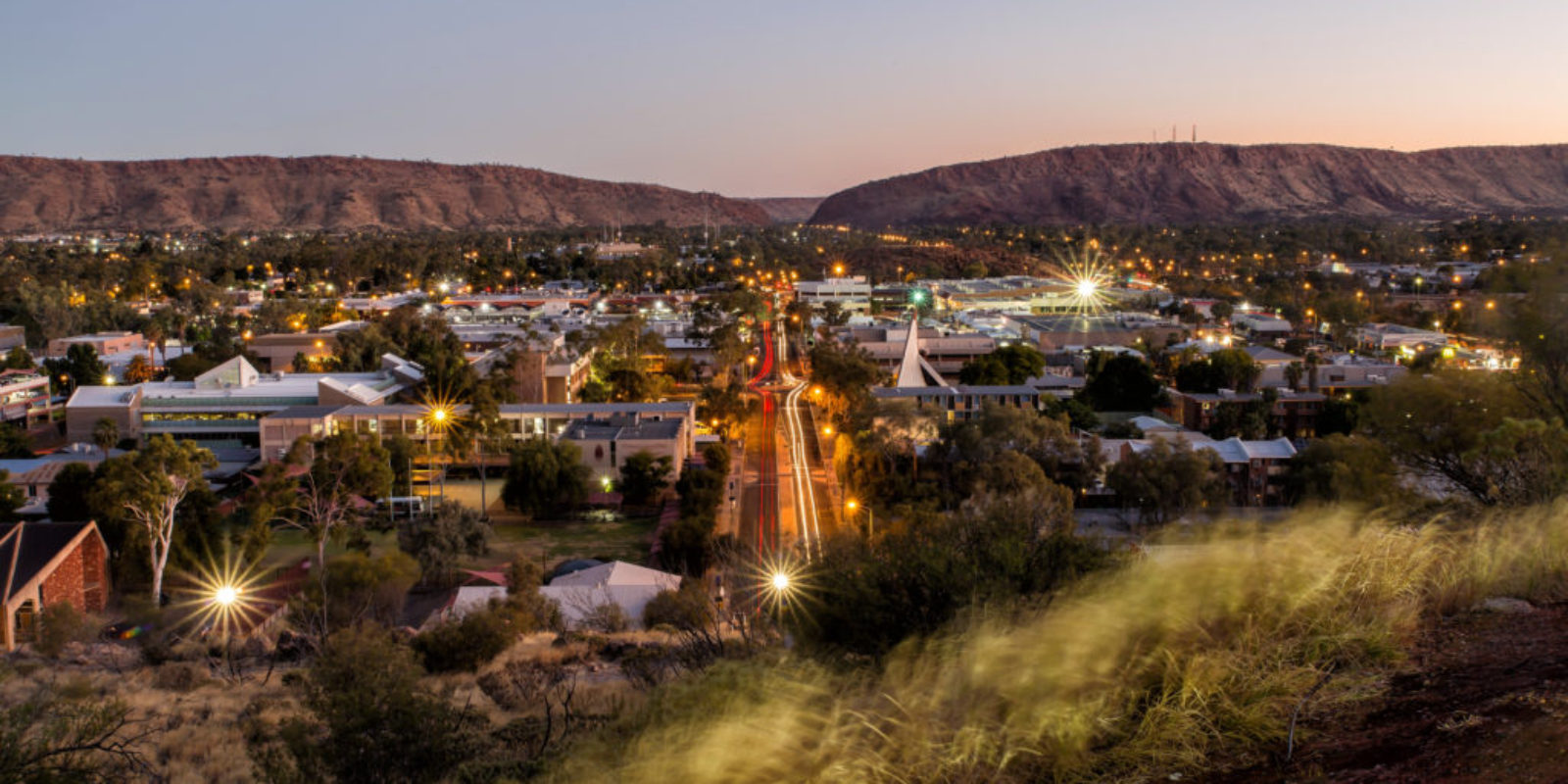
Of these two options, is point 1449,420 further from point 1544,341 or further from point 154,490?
point 154,490

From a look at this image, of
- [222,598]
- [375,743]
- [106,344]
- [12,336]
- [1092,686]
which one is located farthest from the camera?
[12,336]

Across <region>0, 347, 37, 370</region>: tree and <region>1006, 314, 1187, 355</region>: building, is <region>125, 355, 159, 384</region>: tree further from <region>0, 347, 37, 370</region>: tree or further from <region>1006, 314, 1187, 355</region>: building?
<region>1006, 314, 1187, 355</region>: building

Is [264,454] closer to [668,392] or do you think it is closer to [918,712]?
[668,392]

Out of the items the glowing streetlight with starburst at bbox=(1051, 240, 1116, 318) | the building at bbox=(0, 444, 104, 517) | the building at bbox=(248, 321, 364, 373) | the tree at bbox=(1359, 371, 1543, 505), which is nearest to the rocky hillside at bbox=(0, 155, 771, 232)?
the glowing streetlight with starburst at bbox=(1051, 240, 1116, 318)

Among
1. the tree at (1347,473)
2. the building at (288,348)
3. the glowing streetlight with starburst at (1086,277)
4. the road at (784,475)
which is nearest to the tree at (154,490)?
the road at (784,475)

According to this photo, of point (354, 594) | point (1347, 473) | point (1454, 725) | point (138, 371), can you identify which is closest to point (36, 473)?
point (354, 594)

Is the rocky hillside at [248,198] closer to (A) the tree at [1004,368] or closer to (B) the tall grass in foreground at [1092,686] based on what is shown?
(A) the tree at [1004,368]

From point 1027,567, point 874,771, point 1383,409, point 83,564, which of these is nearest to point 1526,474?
point 1383,409
